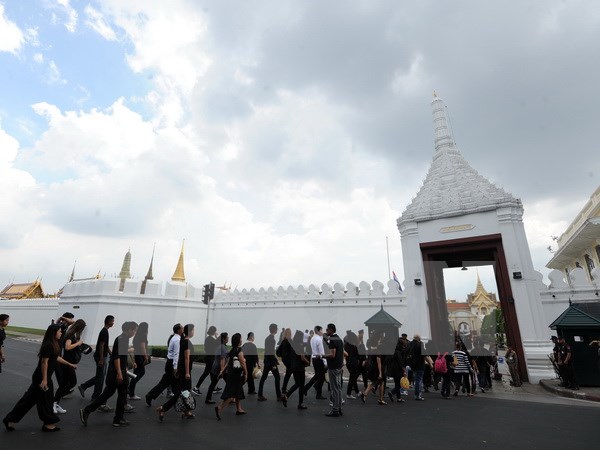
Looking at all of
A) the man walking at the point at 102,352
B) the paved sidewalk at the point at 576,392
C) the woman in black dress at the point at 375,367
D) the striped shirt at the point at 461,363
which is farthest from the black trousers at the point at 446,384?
the man walking at the point at 102,352

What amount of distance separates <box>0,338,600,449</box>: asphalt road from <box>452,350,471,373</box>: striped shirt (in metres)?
1.42

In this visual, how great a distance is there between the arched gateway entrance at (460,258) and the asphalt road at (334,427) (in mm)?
4342

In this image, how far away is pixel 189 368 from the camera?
252 inches

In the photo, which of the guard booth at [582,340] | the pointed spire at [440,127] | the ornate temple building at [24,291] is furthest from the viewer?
the ornate temple building at [24,291]

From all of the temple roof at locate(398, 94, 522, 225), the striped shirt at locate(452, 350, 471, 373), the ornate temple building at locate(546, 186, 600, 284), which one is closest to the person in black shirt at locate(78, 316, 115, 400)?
the striped shirt at locate(452, 350, 471, 373)

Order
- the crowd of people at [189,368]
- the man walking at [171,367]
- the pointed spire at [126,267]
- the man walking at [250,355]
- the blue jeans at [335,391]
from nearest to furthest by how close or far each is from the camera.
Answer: the crowd of people at [189,368] < the man walking at [171,367] < the blue jeans at [335,391] < the man walking at [250,355] < the pointed spire at [126,267]

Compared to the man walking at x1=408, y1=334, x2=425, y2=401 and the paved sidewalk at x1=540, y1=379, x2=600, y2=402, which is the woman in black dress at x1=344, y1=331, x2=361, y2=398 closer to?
the man walking at x1=408, y1=334, x2=425, y2=401

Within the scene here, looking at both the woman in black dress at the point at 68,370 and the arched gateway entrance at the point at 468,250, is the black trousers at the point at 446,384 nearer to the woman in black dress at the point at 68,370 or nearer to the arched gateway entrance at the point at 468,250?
the arched gateway entrance at the point at 468,250

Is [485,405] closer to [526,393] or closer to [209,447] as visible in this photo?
[526,393]

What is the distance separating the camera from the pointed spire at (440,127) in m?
18.1

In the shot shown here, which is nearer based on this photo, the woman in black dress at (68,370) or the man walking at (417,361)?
the woman in black dress at (68,370)

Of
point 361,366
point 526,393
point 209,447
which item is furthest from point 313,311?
point 209,447

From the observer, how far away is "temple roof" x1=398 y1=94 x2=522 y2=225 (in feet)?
46.9

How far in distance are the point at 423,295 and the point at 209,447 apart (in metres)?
11.5
